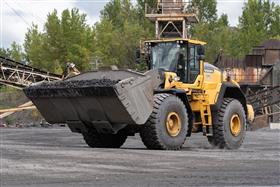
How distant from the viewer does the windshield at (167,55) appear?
58.5ft

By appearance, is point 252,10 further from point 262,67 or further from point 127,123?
point 127,123

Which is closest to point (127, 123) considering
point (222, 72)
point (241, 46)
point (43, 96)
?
point (43, 96)

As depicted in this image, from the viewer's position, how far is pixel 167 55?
59.2 feet

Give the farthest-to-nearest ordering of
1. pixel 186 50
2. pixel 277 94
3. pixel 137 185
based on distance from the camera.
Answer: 1. pixel 277 94
2. pixel 186 50
3. pixel 137 185

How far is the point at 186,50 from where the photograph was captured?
1789 cm

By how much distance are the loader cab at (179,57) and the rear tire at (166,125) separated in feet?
4.17

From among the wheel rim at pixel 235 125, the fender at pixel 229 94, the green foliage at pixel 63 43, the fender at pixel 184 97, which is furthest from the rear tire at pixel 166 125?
the green foliage at pixel 63 43

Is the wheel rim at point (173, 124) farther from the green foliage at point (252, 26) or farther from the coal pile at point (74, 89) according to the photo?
the green foliage at point (252, 26)

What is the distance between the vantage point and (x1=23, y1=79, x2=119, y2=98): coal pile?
15562 millimetres

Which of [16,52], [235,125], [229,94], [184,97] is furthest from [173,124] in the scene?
[16,52]

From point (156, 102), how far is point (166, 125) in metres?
0.67

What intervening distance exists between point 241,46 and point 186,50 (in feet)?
169

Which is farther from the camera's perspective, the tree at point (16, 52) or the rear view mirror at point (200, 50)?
the tree at point (16, 52)

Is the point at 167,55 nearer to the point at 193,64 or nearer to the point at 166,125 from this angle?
the point at 193,64
